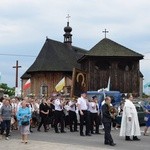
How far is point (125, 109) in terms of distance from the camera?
669 inches

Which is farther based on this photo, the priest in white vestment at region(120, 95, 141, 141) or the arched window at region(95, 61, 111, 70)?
the arched window at region(95, 61, 111, 70)

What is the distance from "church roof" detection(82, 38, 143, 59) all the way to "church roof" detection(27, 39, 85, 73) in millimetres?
8973

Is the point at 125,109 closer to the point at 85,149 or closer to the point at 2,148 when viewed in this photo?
the point at 85,149

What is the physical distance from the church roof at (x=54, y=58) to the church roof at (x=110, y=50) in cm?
897

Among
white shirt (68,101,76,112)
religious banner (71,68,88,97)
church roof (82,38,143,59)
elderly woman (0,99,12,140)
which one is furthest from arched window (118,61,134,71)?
elderly woman (0,99,12,140)

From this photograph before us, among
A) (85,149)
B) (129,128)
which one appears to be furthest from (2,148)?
(129,128)

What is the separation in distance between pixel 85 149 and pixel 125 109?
12.8 feet

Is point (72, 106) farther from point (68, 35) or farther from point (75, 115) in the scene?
point (68, 35)

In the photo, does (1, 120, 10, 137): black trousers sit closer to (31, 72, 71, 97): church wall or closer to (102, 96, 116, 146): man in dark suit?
(102, 96, 116, 146): man in dark suit

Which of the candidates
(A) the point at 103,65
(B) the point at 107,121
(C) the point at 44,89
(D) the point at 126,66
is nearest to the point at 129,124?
(B) the point at 107,121

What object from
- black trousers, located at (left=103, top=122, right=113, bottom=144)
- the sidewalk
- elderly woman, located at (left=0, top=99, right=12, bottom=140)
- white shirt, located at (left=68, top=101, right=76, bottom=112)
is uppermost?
white shirt, located at (left=68, top=101, right=76, bottom=112)

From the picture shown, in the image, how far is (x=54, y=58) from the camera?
68375 mm

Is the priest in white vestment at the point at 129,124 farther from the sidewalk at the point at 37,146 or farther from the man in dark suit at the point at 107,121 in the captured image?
the sidewalk at the point at 37,146

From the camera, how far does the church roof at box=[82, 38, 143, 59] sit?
2216 inches
